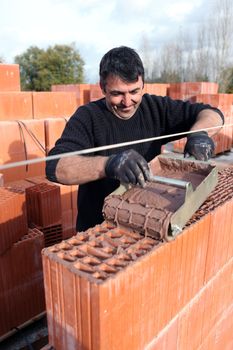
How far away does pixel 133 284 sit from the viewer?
4.02ft

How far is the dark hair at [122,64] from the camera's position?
2014 millimetres

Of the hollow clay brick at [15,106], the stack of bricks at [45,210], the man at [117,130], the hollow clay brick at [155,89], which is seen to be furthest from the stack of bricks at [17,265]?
the hollow clay brick at [155,89]

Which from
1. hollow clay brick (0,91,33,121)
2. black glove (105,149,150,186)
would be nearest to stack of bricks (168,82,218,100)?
hollow clay brick (0,91,33,121)

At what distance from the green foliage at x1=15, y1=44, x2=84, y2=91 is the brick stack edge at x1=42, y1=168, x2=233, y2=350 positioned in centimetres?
3425

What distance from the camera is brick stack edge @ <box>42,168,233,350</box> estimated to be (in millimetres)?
1171

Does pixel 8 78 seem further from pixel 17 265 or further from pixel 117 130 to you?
pixel 117 130

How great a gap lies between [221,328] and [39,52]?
37.8 metres

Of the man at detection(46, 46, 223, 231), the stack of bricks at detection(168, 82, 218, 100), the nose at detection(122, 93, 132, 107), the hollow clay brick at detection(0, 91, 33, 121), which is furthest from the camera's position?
the stack of bricks at detection(168, 82, 218, 100)

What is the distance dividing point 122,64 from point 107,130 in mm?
515

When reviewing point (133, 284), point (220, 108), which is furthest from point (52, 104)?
point (220, 108)

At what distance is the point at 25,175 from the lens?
582 cm

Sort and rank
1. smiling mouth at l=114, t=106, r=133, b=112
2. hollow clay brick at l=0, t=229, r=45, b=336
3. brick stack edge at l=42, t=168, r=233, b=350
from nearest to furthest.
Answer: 1. brick stack edge at l=42, t=168, r=233, b=350
2. smiling mouth at l=114, t=106, r=133, b=112
3. hollow clay brick at l=0, t=229, r=45, b=336

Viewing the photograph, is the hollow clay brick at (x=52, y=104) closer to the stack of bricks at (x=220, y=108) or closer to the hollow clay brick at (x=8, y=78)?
the hollow clay brick at (x=8, y=78)

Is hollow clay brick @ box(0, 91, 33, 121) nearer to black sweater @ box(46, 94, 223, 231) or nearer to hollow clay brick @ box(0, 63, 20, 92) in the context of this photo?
hollow clay brick @ box(0, 63, 20, 92)
